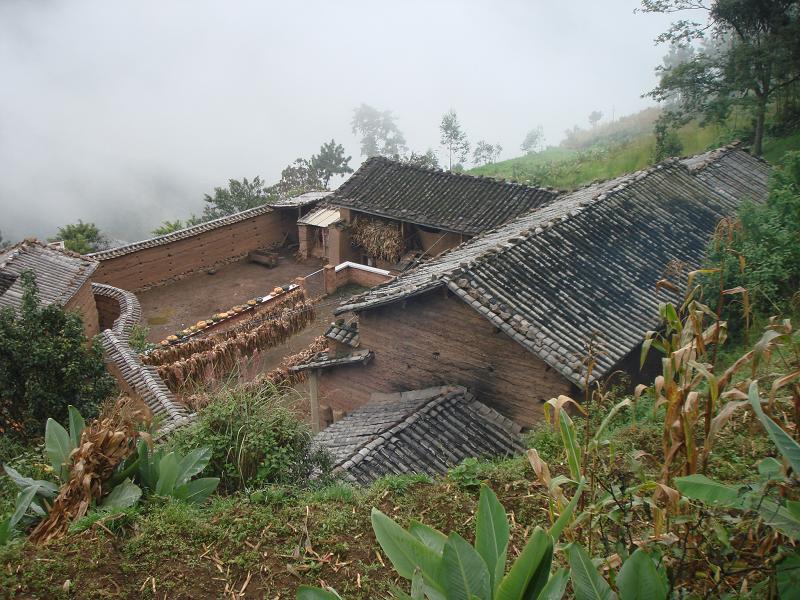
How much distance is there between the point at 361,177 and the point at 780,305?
16.2 m

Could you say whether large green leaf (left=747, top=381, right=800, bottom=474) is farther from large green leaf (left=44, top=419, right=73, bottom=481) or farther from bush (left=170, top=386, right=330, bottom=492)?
large green leaf (left=44, top=419, right=73, bottom=481)

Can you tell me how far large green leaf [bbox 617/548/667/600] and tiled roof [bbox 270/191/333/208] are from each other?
23979mm

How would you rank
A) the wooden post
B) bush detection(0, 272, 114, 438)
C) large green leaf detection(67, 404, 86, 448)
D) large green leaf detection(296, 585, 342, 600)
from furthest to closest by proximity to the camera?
the wooden post → bush detection(0, 272, 114, 438) → large green leaf detection(67, 404, 86, 448) → large green leaf detection(296, 585, 342, 600)

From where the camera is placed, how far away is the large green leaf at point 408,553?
331cm

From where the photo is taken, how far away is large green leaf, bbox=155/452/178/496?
543cm

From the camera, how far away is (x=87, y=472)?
5.32 meters

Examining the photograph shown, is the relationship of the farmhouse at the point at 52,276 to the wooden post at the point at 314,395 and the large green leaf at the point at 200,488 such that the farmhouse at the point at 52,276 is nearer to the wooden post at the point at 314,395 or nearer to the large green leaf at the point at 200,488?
the wooden post at the point at 314,395

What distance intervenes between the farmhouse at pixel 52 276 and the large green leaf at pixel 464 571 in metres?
14.4

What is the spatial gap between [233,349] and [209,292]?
23.2 feet

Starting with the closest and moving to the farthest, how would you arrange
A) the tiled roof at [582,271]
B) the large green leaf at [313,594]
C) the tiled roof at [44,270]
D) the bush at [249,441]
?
the large green leaf at [313,594] → the bush at [249,441] → the tiled roof at [582,271] → the tiled roof at [44,270]

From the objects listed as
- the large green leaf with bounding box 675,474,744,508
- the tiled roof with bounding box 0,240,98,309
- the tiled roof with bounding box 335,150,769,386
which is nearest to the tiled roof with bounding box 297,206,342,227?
the tiled roof with bounding box 0,240,98,309

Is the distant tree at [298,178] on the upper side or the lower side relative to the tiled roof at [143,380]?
lower

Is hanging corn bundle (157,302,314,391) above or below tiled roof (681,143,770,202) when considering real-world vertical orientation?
below

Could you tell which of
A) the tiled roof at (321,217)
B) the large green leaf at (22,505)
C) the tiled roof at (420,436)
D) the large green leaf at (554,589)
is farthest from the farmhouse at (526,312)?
the tiled roof at (321,217)
